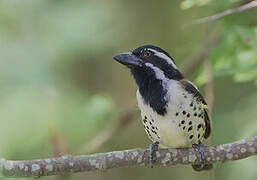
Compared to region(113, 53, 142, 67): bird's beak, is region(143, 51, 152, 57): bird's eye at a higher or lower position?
higher

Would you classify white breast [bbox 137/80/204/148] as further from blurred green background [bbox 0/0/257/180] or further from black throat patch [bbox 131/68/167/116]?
blurred green background [bbox 0/0/257/180]

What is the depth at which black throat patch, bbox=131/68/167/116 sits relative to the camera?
4.57 m

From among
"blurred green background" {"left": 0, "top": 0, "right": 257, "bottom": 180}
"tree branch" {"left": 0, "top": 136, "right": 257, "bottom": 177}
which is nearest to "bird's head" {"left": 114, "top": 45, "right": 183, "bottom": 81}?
"blurred green background" {"left": 0, "top": 0, "right": 257, "bottom": 180}

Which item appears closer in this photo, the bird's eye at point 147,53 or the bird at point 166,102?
the bird at point 166,102

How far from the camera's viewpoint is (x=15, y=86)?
6027mm

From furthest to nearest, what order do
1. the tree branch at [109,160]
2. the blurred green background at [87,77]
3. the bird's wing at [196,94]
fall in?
the blurred green background at [87,77], the bird's wing at [196,94], the tree branch at [109,160]

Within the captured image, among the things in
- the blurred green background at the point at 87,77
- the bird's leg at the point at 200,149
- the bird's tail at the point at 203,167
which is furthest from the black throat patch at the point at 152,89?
the blurred green background at the point at 87,77

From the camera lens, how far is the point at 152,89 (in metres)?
4.68

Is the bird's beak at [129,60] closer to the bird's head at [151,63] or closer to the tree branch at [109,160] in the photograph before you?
the bird's head at [151,63]

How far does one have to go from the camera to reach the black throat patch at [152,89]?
4566 mm

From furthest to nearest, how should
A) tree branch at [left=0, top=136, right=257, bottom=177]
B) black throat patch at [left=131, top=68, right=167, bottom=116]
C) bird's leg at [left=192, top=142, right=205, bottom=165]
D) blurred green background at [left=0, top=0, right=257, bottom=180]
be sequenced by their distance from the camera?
1. blurred green background at [left=0, top=0, right=257, bottom=180]
2. black throat patch at [left=131, top=68, right=167, bottom=116]
3. bird's leg at [left=192, top=142, right=205, bottom=165]
4. tree branch at [left=0, top=136, right=257, bottom=177]

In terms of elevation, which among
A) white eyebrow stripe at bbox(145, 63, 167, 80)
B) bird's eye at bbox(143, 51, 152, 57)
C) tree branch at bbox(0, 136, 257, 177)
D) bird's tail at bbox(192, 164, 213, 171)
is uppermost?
bird's eye at bbox(143, 51, 152, 57)

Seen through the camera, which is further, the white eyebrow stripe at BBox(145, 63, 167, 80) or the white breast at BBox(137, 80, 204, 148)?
the white eyebrow stripe at BBox(145, 63, 167, 80)

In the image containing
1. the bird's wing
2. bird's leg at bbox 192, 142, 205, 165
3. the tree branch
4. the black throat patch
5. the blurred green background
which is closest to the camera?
the tree branch
